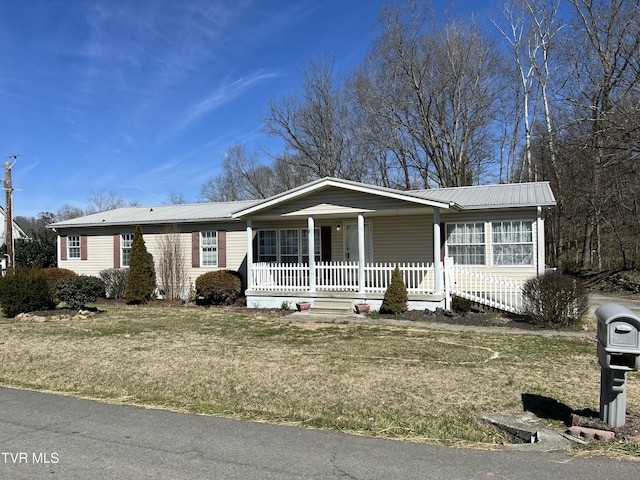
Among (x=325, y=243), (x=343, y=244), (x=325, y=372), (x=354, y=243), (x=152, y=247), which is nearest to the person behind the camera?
(x=325, y=372)

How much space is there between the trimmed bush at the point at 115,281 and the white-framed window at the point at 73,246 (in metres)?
2.67

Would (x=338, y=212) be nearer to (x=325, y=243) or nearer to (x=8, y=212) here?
(x=325, y=243)

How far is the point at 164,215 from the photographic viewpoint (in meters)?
19.8

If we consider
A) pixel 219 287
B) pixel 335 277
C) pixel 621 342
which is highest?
pixel 335 277

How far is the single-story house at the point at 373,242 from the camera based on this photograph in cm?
1367

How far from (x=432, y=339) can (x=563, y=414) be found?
443 cm

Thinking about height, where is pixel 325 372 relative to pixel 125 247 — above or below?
below

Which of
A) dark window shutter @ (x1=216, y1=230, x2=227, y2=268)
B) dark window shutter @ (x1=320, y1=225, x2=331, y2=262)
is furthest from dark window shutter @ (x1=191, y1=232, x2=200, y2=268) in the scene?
dark window shutter @ (x1=320, y1=225, x2=331, y2=262)

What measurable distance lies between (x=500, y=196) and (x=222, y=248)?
1009 centimetres

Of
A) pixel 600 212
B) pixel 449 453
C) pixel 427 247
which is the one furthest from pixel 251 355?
pixel 600 212

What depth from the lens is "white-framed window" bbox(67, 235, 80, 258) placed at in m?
20.6

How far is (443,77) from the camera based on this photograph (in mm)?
28469

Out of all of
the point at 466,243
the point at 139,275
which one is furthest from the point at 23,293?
the point at 466,243

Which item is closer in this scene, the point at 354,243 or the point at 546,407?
the point at 546,407
